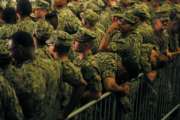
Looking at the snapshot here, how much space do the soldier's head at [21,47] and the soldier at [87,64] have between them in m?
1.04

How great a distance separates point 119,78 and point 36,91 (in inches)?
71.1

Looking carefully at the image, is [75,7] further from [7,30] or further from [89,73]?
[89,73]

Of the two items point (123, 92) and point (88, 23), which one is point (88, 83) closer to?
point (123, 92)

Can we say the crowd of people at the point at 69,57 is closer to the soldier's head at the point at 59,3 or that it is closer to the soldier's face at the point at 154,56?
the soldier's face at the point at 154,56

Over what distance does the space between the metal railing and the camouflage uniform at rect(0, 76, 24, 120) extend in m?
0.62

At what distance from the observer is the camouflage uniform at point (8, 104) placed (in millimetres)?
5352

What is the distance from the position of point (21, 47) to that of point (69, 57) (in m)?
1.26

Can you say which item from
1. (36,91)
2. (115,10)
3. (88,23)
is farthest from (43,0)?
(36,91)

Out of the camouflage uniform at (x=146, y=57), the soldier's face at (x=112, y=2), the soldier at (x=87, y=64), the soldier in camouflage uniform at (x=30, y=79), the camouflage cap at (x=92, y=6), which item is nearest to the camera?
the soldier in camouflage uniform at (x=30, y=79)

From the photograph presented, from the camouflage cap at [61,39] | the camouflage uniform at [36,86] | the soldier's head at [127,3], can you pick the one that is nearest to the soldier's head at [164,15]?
the soldier's head at [127,3]

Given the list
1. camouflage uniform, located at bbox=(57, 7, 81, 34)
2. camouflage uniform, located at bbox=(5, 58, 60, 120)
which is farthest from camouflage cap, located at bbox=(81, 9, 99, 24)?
camouflage uniform, located at bbox=(5, 58, 60, 120)

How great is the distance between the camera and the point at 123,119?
756 centimetres

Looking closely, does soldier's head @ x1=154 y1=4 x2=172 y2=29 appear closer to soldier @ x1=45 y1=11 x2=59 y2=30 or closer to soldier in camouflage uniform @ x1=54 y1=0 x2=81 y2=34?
soldier in camouflage uniform @ x1=54 y1=0 x2=81 y2=34

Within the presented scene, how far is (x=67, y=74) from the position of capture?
6.48 meters
